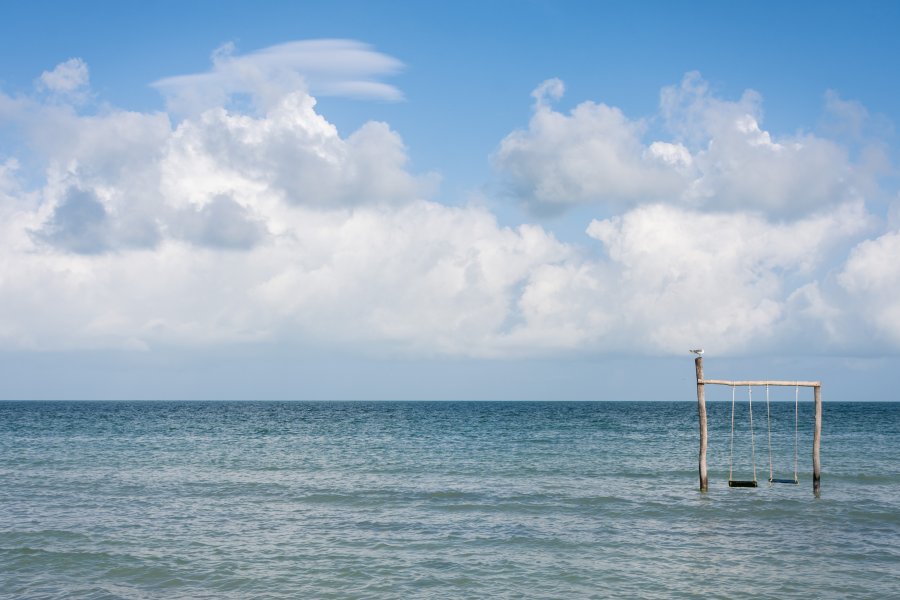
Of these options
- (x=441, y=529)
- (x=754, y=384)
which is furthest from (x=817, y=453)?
(x=441, y=529)

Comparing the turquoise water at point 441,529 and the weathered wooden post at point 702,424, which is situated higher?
the weathered wooden post at point 702,424

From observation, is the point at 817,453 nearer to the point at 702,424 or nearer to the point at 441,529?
the point at 702,424

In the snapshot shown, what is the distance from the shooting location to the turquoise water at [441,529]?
57.6 ft

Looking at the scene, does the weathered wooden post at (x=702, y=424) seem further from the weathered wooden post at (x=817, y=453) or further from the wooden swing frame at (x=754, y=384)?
the weathered wooden post at (x=817, y=453)

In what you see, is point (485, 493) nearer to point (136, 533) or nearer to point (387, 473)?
point (387, 473)

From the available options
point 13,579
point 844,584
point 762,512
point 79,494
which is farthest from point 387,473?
point 844,584

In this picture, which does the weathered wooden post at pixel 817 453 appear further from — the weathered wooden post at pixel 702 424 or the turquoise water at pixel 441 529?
the weathered wooden post at pixel 702 424

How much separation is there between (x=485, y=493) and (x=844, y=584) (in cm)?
1457

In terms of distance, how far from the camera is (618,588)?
1712cm

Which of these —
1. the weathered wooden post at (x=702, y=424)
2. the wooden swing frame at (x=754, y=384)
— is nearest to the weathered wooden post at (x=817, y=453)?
the wooden swing frame at (x=754, y=384)

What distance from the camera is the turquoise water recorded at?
1755 centimetres

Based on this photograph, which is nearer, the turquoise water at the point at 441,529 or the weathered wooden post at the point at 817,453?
the turquoise water at the point at 441,529

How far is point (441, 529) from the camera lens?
22938 mm

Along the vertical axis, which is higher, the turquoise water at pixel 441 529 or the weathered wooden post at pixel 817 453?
the weathered wooden post at pixel 817 453
